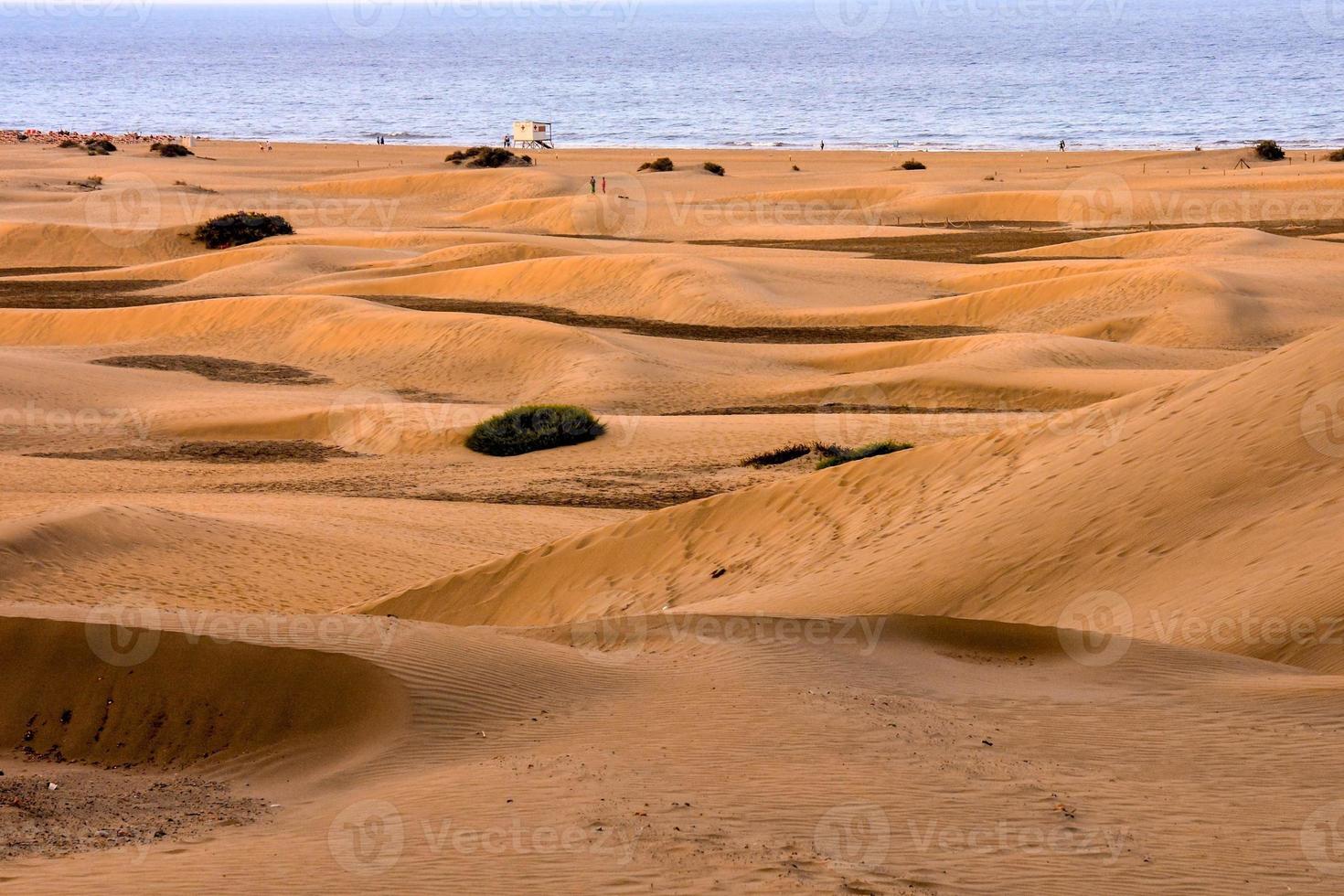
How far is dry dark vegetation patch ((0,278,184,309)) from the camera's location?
32.4m

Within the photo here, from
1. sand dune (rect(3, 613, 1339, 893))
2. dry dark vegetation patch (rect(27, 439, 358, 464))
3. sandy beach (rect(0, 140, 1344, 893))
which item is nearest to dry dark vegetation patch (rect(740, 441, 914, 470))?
sandy beach (rect(0, 140, 1344, 893))

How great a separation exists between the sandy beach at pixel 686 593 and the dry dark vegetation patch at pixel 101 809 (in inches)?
1.2

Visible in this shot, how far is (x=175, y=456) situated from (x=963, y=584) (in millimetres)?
12399

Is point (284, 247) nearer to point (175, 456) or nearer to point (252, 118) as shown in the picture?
point (175, 456)

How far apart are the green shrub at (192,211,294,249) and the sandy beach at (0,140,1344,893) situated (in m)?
12.9

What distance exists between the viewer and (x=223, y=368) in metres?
26.3

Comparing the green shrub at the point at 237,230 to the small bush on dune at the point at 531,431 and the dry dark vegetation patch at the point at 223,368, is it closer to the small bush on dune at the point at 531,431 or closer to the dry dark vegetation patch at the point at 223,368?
the dry dark vegetation patch at the point at 223,368

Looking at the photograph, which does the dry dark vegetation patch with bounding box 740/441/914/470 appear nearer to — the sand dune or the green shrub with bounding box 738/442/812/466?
the green shrub with bounding box 738/442/812/466

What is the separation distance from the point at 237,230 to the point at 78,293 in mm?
9844

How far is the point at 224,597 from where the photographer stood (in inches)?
489

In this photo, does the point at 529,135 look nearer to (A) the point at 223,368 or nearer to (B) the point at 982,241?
(B) the point at 982,241

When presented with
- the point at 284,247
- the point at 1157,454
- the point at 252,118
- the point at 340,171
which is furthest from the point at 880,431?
the point at 252,118

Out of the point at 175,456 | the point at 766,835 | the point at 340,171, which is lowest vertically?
the point at 175,456

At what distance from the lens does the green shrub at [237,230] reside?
43375mm
